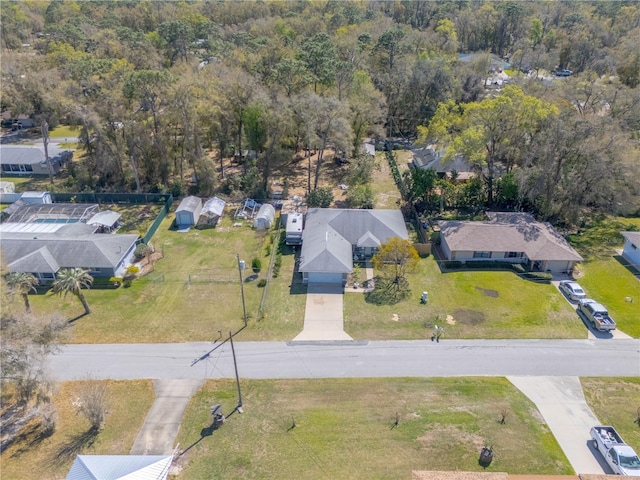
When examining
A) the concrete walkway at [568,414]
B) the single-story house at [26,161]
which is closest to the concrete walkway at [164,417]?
the concrete walkway at [568,414]

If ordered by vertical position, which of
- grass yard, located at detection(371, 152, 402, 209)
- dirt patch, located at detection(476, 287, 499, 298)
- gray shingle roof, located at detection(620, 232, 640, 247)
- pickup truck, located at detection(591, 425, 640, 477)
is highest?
gray shingle roof, located at detection(620, 232, 640, 247)

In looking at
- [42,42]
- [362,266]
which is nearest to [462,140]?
[362,266]

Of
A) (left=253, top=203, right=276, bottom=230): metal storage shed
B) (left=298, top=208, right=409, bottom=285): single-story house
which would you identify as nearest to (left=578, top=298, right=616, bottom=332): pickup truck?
(left=298, top=208, right=409, bottom=285): single-story house

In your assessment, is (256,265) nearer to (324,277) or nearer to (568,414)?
(324,277)

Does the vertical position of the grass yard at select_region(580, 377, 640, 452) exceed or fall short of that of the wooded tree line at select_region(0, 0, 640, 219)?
it falls short

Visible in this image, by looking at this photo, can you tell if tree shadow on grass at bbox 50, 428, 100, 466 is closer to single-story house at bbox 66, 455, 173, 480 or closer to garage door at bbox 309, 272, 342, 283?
single-story house at bbox 66, 455, 173, 480

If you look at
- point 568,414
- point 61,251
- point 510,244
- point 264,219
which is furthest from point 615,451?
point 61,251

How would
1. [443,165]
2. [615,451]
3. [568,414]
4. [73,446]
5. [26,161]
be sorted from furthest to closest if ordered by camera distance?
[26,161], [443,165], [568,414], [73,446], [615,451]
